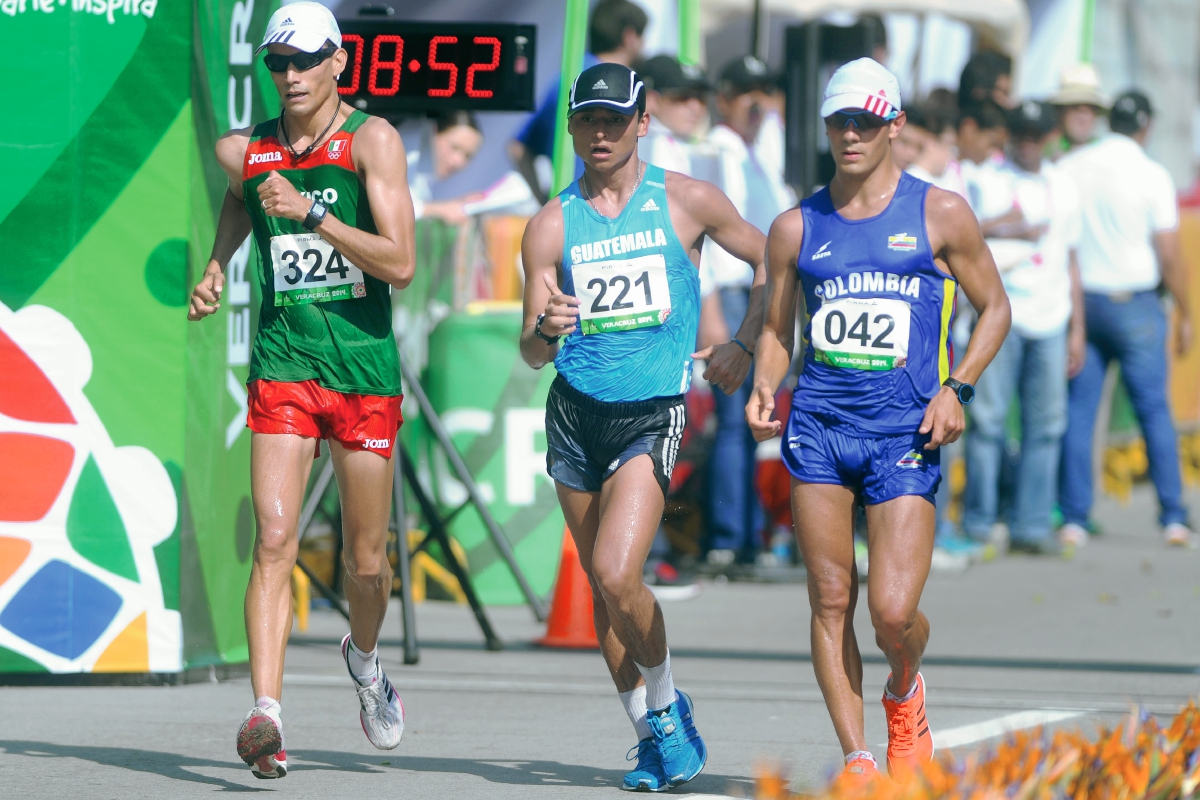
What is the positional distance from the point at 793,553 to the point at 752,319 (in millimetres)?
5919

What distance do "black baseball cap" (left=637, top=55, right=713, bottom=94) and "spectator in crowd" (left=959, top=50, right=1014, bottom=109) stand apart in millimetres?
2589

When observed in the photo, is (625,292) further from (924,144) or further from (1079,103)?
(1079,103)

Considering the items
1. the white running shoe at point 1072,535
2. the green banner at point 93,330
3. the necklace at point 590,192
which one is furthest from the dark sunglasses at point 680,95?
the necklace at point 590,192

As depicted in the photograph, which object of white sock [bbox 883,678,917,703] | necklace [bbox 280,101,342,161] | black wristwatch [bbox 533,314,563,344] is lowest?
white sock [bbox 883,678,917,703]

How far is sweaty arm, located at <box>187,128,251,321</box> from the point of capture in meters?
6.06

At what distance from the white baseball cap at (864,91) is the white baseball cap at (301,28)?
158 centimetres

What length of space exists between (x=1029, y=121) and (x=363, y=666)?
737 cm

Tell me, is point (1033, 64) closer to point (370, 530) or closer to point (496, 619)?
point (496, 619)

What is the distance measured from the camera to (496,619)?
10164 mm

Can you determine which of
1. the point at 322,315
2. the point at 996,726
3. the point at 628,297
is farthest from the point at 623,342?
the point at 996,726

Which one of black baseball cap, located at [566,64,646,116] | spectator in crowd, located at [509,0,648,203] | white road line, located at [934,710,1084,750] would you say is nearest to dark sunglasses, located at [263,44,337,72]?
black baseball cap, located at [566,64,646,116]

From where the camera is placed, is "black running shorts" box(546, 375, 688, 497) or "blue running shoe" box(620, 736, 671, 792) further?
"black running shorts" box(546, 375, 688, 497)

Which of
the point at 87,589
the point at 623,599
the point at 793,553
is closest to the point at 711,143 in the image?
the point at 793,553

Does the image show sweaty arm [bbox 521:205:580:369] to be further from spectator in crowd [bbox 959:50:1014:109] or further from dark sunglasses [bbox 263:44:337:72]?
spectator in crowd [bbox 959:50:1014:109]
